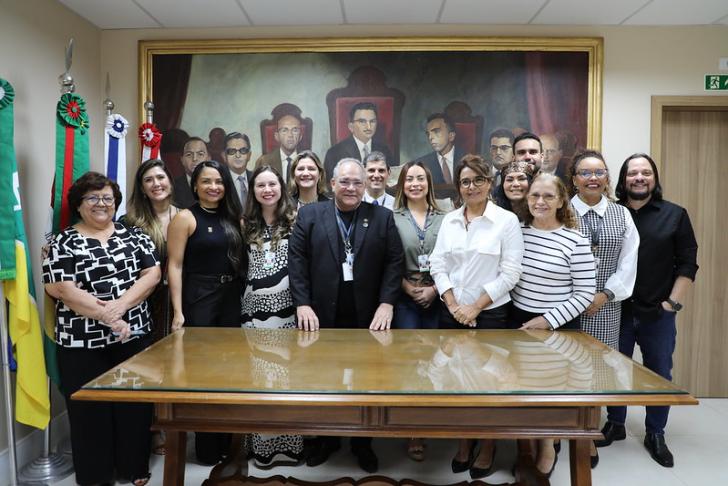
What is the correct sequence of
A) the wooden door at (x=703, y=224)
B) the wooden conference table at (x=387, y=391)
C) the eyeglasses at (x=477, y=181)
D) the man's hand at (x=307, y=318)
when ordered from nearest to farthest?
the wooden conference table at (x=387, y=391) → the man's hand at (x=307, y=318) → the eyeglasses at (x=477, y=181) → the wooden door at (x=703, y=224)

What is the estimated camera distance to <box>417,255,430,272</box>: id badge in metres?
2.90

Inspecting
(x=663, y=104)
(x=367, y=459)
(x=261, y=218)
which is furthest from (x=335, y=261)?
(x=663, y=104)

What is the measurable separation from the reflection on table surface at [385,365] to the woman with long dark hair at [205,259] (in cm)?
48

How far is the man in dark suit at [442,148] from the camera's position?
3.93 m

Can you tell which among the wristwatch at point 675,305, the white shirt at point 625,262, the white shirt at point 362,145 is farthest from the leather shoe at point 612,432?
the white shirt at point 362,145

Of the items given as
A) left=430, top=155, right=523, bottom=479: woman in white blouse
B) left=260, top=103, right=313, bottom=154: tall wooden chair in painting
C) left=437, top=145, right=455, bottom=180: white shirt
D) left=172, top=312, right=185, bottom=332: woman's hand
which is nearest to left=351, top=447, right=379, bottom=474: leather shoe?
left=430, top=155, right=523, bottom=479: woman in white blouse

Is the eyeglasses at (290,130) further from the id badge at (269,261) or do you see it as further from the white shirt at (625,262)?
the white shirt at (625,262)

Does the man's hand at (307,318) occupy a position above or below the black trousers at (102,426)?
above

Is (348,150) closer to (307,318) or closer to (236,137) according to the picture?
(236,137)

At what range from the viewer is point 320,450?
9.77 feet

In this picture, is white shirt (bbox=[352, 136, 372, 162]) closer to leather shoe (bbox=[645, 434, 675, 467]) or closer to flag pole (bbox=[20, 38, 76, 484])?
flag pole (bbox=[20, 38, 76, 484])

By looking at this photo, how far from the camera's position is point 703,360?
4.16 metres

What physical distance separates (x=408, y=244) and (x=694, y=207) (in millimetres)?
2721

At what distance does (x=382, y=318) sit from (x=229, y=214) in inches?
42.3
